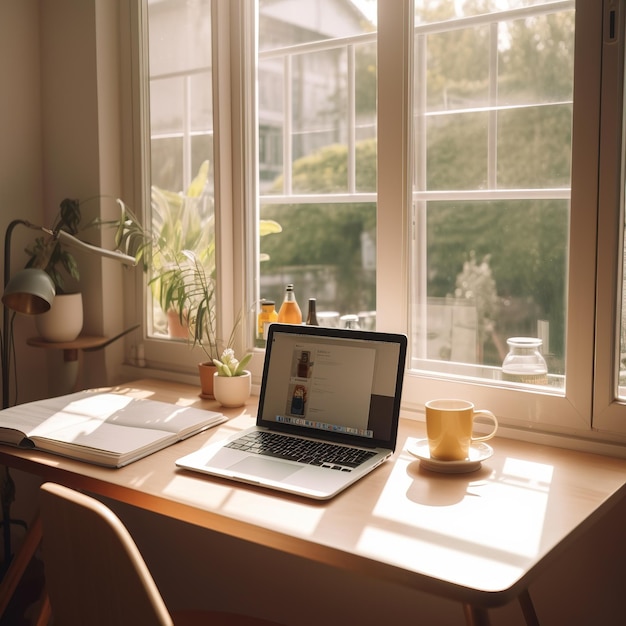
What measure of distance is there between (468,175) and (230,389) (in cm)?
80

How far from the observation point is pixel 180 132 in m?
2.28

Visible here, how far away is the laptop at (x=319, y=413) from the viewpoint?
1.44 metres

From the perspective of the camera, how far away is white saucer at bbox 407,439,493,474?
1421mm

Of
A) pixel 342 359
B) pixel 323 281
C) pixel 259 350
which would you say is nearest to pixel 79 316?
pixel 259 350

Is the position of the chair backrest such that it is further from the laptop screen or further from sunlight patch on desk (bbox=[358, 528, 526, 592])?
the laptop screen

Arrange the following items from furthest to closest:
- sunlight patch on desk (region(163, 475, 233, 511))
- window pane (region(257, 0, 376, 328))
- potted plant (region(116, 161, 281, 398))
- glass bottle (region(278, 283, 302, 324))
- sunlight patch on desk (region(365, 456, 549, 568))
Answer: window pane (region(257, 0, 376, 328)) < potted plant (region(116, 161, 281, 398)) < glass bottle (region(278, 283, 302, 324)) < sunlight patch on desk (region(163, 475, 233, 511)) < sunlight patch on desk (region(365, 456, 549, 568))

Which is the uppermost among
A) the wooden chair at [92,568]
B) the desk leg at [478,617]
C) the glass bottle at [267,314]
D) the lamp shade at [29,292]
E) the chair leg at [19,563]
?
the lamp shade at [29,292]

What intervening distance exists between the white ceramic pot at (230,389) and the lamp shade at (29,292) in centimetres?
46

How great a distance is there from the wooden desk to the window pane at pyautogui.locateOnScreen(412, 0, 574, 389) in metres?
0.34

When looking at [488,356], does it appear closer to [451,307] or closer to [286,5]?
[451,307]

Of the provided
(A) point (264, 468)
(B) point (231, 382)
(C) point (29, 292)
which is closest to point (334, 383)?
(A) point (264, 468)

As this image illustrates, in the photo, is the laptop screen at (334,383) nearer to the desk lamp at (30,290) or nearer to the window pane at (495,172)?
the window pane at (495,172)

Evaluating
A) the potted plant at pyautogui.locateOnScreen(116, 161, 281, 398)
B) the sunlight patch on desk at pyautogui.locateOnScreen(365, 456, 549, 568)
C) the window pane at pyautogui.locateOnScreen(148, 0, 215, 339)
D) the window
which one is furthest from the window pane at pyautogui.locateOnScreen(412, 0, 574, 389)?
the window pane at pyautogui.locateOnScreen(148, 0, 215, 339)

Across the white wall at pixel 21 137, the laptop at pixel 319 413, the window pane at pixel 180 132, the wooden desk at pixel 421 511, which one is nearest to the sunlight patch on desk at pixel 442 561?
the wooden desk at pixel 421 511
